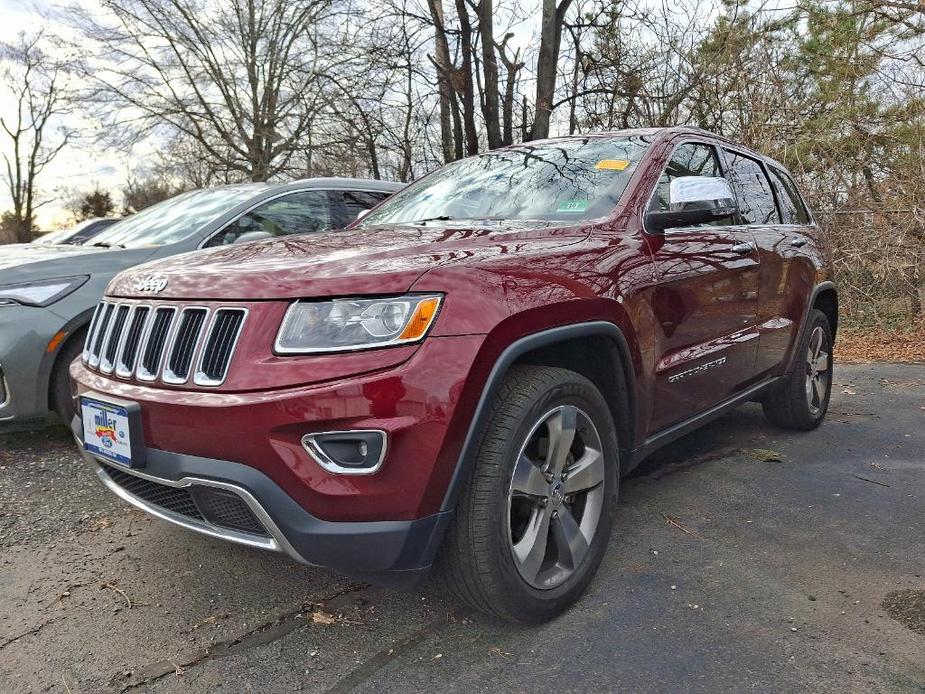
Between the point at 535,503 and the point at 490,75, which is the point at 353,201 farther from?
the point at 490,75

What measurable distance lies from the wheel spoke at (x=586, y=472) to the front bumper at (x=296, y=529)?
577mm

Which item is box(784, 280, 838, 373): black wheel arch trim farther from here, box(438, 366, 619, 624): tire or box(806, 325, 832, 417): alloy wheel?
box(438, 366, 619, 624): tire

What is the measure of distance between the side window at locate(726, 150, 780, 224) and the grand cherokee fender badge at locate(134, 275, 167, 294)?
9.41ft

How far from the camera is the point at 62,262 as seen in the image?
3898mm

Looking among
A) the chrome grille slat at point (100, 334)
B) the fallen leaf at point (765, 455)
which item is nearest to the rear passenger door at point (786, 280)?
the fallen leaf at point (765, 455)

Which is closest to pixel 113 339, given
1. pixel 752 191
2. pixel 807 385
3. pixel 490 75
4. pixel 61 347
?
pixel 61 347

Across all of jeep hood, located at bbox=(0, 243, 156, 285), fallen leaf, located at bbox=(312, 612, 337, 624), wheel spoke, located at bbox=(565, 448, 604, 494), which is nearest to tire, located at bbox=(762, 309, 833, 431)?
wheel spoke, located at bbox=(565, 448, 604, 494)

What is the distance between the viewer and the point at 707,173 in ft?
11.7

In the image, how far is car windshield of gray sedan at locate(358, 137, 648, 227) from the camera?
113 inches

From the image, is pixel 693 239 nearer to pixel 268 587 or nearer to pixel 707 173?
pixel 707 173

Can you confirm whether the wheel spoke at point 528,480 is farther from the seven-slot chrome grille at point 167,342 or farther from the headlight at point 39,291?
the headlight at point 39,291

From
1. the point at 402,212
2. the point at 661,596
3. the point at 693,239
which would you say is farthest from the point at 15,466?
the point at 693,239

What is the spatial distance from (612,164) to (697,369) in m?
0.96

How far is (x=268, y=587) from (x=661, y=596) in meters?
1.38
